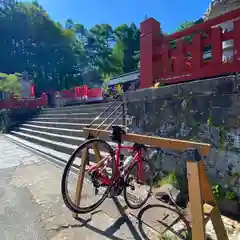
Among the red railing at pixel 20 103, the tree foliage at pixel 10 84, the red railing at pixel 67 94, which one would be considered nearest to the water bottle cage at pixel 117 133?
the red railing at pixel 20 103

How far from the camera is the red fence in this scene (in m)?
2.81

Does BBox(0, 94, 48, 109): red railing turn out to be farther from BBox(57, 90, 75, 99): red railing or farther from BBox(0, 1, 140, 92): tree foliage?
BBox(0, 1, 140, 92): tree foliage

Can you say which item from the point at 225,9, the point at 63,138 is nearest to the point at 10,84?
the point at 63,138

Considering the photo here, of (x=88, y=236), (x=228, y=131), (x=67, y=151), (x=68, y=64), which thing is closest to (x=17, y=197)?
(x=88, y=236)

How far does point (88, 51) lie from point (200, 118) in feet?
151

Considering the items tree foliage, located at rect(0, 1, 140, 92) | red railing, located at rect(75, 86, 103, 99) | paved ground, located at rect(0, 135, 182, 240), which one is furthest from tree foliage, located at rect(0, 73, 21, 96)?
paved ground, located at rect(0, 135, 182, 240)

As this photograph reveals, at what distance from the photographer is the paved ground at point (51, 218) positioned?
Result: 8.51 ft

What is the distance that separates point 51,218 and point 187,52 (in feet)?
10.1

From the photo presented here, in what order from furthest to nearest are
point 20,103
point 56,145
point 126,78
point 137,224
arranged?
1. point 126,78
2. point 20,103
3. point 56,145
4. point 137,224

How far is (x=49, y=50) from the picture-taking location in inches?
1615

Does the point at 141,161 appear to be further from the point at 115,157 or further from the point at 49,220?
the point at 49,220

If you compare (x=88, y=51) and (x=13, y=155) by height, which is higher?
(x=88, y=51)

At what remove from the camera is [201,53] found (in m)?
3.04

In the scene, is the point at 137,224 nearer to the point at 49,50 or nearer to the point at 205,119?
the point at 205,119
